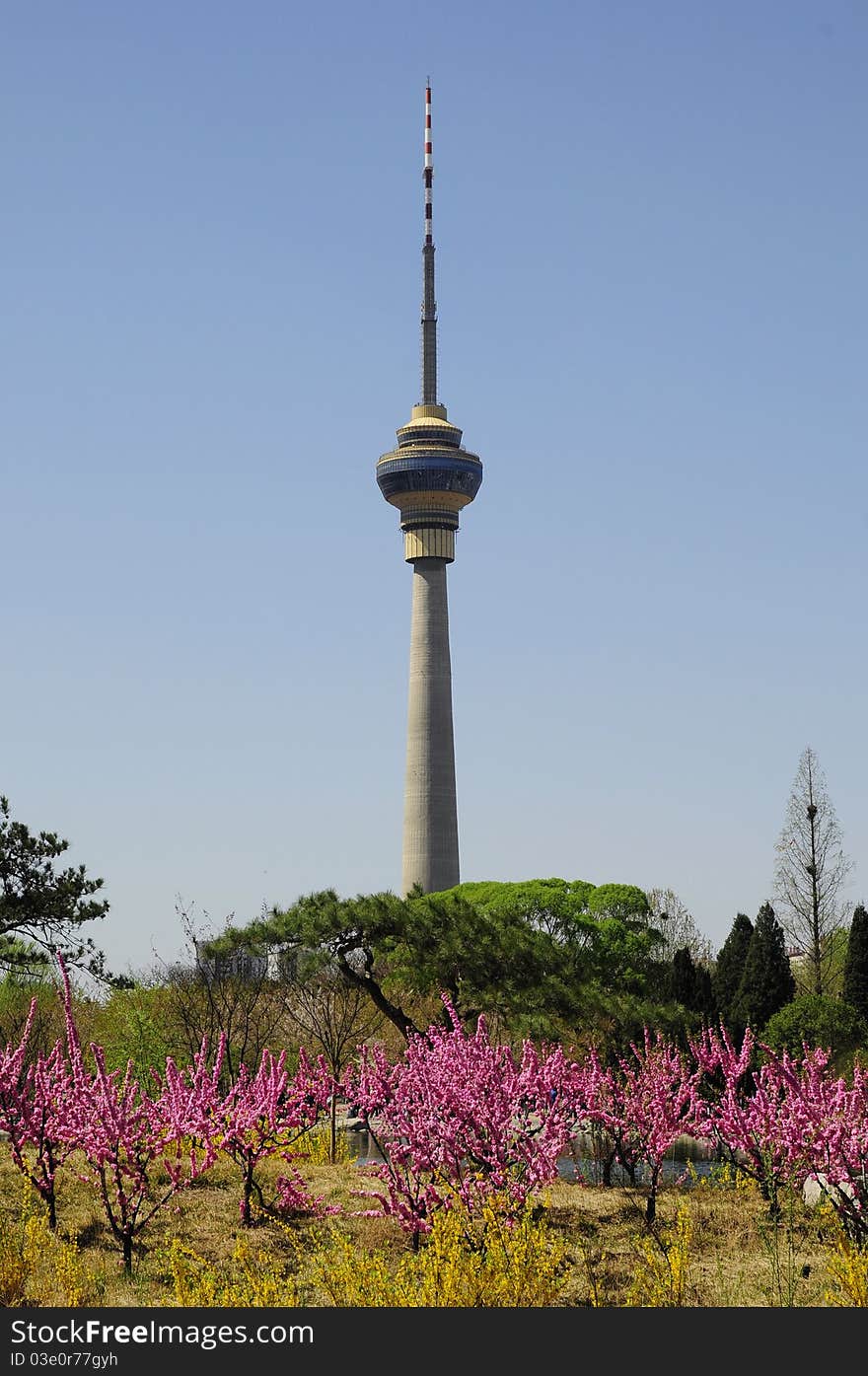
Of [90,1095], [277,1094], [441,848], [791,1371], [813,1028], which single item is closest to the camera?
[791,1371]

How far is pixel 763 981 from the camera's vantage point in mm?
38625

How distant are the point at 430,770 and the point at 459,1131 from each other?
9084 centimetres

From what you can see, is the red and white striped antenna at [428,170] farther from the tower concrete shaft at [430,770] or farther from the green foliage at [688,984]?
the green foliage at [688,984]

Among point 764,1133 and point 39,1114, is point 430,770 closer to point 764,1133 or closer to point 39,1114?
point 764,1133

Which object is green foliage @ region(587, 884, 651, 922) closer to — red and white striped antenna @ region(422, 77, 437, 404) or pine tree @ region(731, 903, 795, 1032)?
pine tree @ region(731, 903, 795, 1032)

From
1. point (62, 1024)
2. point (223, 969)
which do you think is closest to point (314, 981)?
point (223, 969)

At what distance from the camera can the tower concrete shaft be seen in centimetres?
10388

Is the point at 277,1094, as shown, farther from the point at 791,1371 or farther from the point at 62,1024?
the point at 62,1024

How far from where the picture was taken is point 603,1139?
65.7 ft

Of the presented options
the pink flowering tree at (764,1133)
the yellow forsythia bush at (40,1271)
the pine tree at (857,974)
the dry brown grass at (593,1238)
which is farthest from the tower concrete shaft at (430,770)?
the yellow forsythia bush at (40,1271)

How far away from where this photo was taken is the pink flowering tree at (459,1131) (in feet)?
44.4

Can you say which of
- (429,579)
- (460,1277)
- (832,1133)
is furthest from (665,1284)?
(429,579)

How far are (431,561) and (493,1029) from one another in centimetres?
8004

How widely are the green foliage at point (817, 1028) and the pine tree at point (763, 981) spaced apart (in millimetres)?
4384
